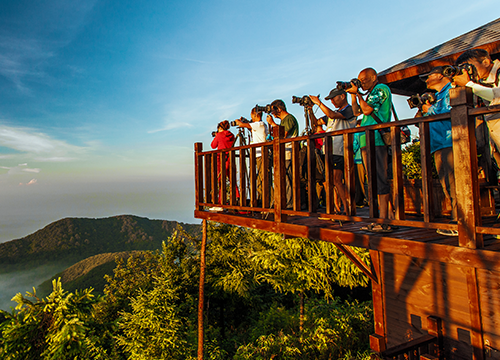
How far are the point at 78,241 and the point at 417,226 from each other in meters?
119

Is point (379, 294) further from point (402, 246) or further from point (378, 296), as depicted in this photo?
point (402, 246)

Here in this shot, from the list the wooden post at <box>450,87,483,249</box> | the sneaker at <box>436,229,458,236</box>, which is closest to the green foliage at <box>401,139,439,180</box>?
the sneaker at <box>436,229,458,236</box>

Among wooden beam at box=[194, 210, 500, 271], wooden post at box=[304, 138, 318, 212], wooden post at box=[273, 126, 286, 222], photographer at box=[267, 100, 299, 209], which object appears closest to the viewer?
wooden beam at box=[194, 210, 500, 271]

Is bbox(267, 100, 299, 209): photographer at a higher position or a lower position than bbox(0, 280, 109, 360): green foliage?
higher

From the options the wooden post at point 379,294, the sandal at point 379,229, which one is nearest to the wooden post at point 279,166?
the sandal at point 379,229

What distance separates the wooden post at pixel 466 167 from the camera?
87.9 inches

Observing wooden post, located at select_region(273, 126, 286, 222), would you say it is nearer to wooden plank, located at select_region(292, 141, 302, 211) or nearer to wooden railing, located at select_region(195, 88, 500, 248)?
wooden railing, located at select_region(195, 88, 500, 248)

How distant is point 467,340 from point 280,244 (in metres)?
8.42

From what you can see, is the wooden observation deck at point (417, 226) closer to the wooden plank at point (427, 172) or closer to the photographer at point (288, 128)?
the wooden plank at point (427, 172)

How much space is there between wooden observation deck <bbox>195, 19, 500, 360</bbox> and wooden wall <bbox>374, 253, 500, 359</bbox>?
1cm

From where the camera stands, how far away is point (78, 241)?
102750 millimetres

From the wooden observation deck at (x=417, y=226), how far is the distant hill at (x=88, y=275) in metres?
66.7

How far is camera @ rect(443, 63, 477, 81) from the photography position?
2.55 meters

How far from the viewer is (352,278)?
10961 millimetres
